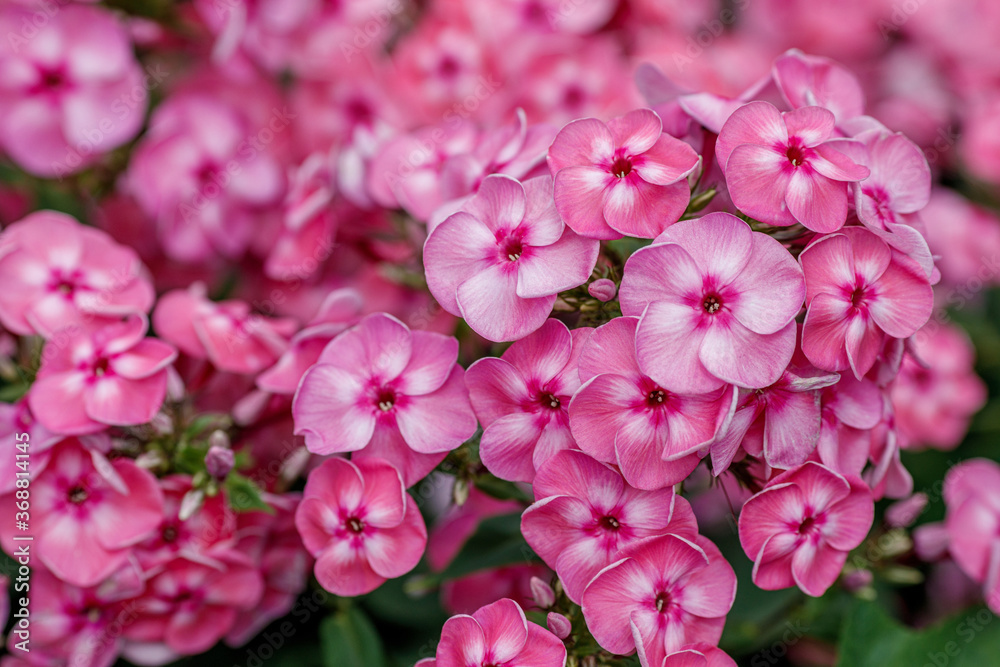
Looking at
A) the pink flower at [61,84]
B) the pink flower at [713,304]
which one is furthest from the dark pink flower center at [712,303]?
the pink flower at [61,84]

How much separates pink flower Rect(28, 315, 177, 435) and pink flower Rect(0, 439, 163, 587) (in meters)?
0.04

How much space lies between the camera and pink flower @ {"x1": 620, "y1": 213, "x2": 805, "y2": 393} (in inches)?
26.3

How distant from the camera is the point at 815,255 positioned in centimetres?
70

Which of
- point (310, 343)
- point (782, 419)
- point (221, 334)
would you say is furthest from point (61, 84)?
point (782, 419)

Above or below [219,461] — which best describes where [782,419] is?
above

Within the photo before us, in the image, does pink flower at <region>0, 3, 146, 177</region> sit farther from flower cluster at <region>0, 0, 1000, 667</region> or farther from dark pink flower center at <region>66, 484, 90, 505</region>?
dark pink flower center at <region>66, 484, 90, 505</region>

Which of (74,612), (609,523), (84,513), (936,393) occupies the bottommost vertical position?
(936,393)

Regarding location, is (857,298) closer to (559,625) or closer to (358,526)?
(559,625)

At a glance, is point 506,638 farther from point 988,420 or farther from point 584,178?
point 988,420

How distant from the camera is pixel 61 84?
118 cm

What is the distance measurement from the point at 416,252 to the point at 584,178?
446 millimetres

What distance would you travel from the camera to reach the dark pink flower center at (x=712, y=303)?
69 centimetres

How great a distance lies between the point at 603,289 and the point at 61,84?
918mm

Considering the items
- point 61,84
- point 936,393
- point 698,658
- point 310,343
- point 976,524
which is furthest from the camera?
point 936,393
